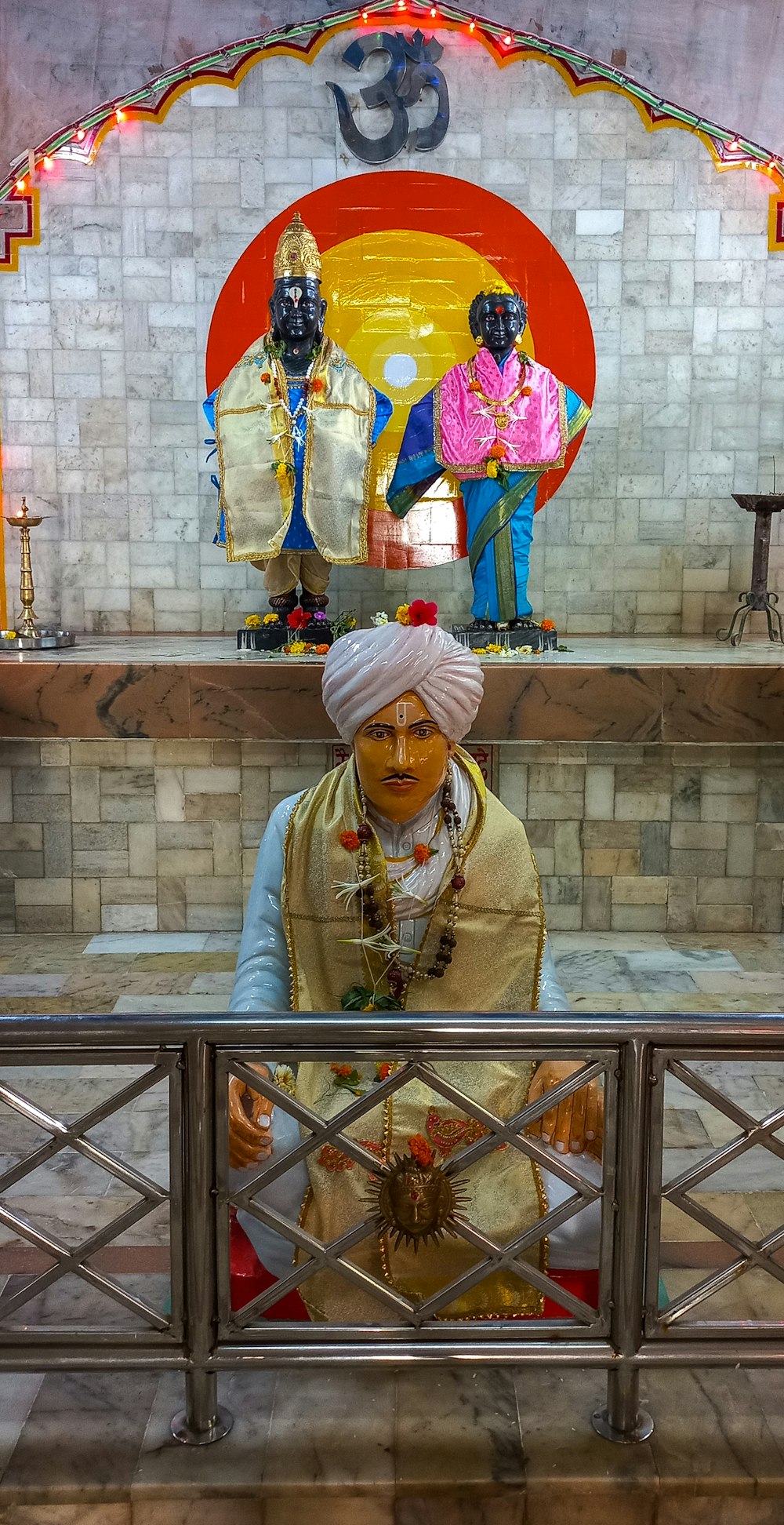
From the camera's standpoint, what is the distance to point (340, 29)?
7.89 metres

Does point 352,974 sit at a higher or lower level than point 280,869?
lower

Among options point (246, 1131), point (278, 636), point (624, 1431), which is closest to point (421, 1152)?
point (246, 1131)

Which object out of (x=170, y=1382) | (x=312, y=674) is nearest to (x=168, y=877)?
(x=312, y=674)

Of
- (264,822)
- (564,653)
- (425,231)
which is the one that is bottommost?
(264,822)

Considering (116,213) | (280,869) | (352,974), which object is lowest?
(352,974)

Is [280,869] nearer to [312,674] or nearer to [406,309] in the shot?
[312,674]

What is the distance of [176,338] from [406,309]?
1.46 meters

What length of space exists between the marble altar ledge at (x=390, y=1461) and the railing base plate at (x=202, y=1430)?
16 mm

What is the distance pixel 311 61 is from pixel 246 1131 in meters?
7.26

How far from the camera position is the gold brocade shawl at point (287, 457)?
7062mm

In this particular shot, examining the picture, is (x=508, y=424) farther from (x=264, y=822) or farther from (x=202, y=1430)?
(x=202, y=1430)

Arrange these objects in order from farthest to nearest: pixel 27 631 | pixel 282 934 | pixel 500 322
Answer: pixel 27 631 → pixel 500 322 → pixel 282 934

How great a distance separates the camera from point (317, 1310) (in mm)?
2756

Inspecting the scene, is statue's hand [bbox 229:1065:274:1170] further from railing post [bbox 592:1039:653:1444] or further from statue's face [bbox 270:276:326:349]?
statue's face [bbox 270:276:326:349]
